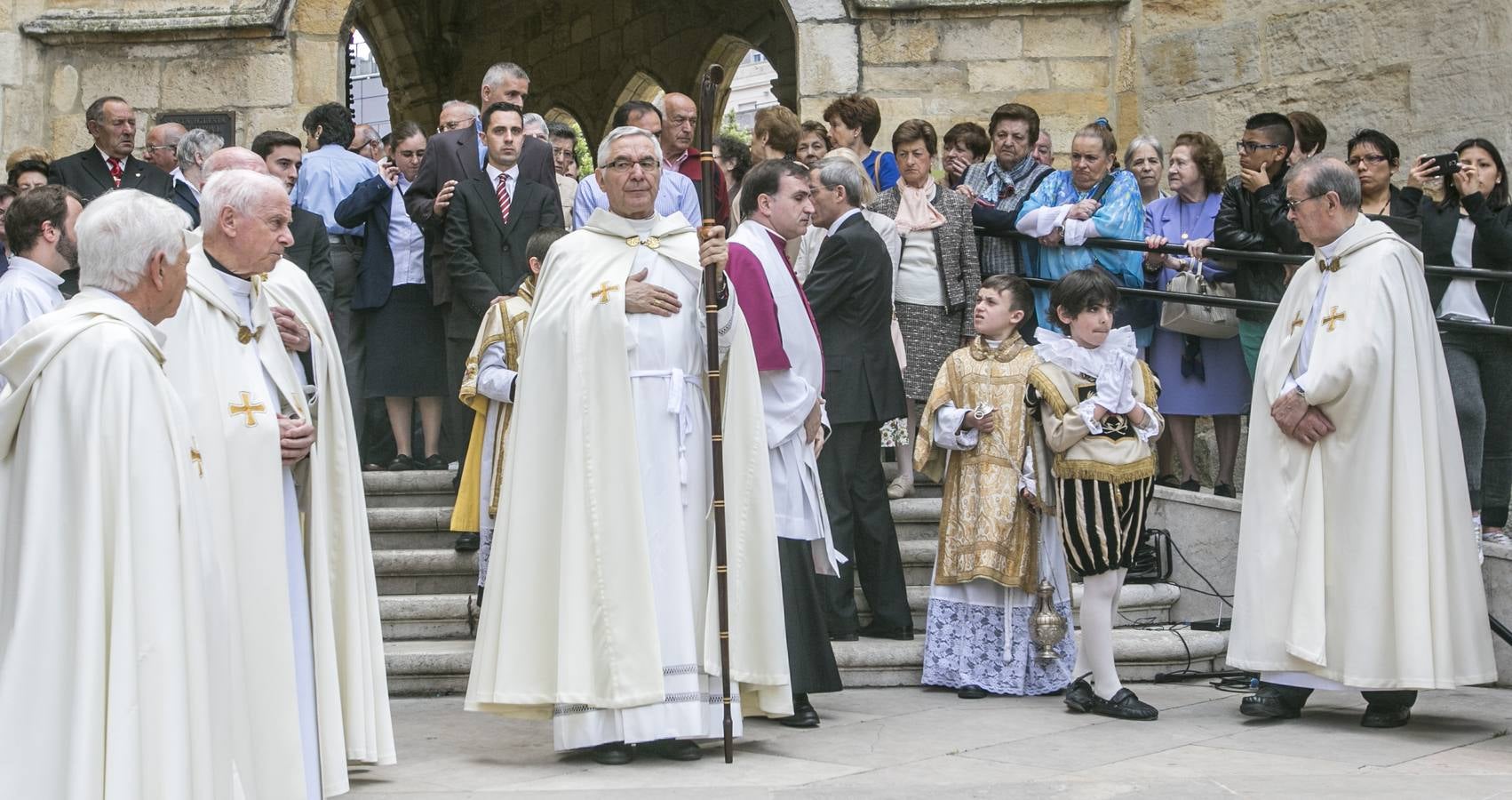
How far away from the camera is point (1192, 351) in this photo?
898cm

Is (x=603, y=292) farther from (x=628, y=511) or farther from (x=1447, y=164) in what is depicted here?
(x=1447, y=164)

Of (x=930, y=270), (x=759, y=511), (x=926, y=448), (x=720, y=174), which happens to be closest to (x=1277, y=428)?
(x=926, y=448)

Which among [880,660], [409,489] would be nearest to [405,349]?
[409,489]

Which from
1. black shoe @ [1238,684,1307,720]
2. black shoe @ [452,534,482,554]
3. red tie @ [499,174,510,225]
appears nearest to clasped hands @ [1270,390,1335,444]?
black shoe @ [1238,684,1307,720]

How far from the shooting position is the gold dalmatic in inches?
287

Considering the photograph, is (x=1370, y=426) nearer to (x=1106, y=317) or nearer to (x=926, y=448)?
(x=1106, y=317)

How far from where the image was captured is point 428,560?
27.3 feet

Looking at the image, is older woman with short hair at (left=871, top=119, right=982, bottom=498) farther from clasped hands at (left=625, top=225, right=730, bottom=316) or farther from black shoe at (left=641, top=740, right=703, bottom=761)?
black shoe at (left=641, top=740, right=703, bottom=761)

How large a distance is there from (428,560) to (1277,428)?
12.6 ft

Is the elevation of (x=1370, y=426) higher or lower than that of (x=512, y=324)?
lower

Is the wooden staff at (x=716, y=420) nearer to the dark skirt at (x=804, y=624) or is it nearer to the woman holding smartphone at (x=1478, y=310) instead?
the dark skirt at (x=804, y=624)

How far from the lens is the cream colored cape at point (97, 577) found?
3.69 metres

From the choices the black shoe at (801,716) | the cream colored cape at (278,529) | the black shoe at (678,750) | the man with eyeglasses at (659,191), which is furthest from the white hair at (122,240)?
the man with eyeglasses at (659,191)

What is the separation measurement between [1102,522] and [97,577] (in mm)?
4029
